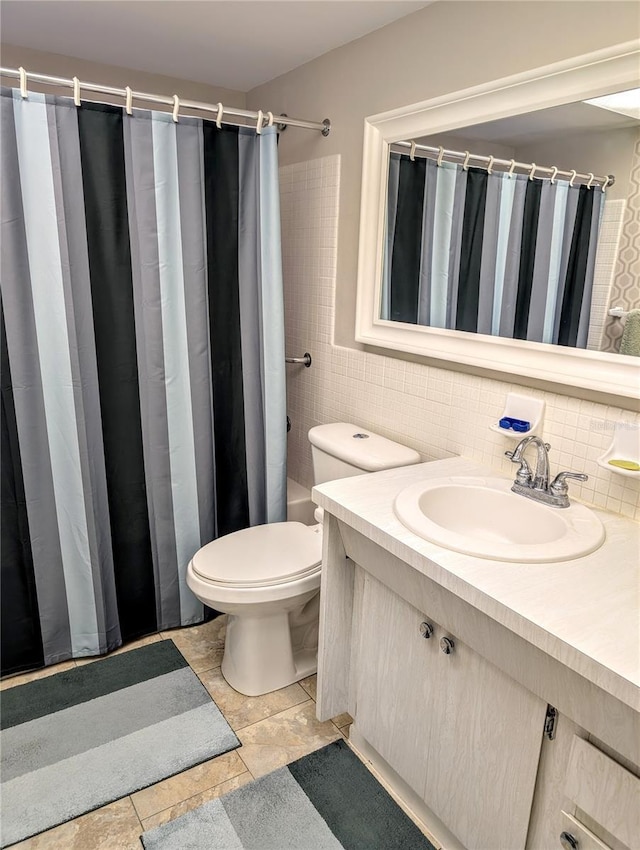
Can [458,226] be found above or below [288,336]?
above

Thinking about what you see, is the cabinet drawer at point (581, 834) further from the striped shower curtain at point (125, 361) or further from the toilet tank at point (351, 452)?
the striped shower curtain at point (125, 361)

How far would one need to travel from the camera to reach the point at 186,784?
162 centimetres

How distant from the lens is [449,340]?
5.87 ft

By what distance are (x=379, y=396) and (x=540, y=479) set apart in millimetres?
728

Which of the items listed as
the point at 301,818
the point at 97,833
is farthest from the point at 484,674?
the point at 97,833

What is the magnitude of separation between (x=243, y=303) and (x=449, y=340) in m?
0.79

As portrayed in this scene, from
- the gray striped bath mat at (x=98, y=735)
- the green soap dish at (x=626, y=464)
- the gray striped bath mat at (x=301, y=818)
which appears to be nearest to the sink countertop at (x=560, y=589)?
the green soap dish at (x=626, y=464)

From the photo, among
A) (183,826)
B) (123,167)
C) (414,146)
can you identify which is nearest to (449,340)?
(414,146)

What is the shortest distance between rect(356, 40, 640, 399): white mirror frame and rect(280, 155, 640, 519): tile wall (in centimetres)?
7

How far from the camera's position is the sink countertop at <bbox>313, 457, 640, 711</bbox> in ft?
3.09

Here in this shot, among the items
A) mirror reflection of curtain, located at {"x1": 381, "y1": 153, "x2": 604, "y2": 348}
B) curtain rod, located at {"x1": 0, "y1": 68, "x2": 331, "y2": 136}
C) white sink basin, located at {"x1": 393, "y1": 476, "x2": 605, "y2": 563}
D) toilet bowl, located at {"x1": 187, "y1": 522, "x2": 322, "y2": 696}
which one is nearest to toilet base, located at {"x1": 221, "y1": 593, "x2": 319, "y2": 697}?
toilet bowl, located at {"x1": 187, "y1": 522, "x2": 322, "y2": 696}

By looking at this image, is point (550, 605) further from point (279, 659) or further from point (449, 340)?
point (279, 659)

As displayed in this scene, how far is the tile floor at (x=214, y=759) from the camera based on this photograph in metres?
1.48

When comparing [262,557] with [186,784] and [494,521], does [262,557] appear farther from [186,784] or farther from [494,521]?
[494,521]
